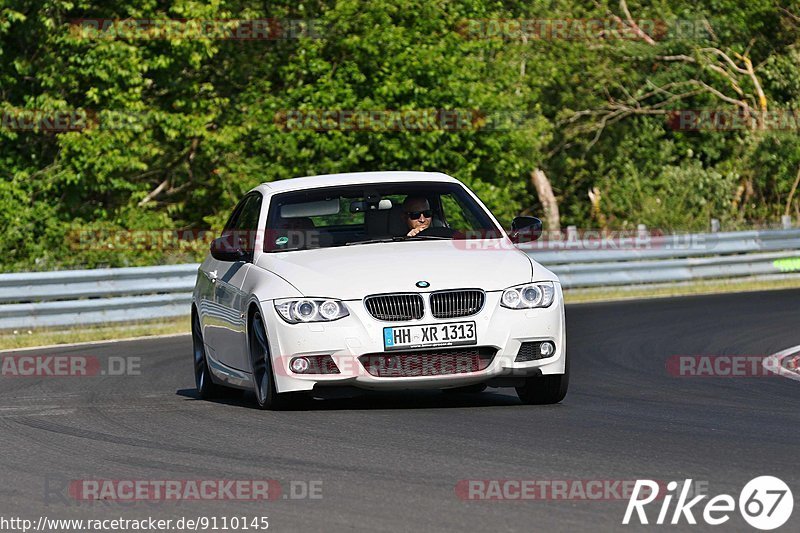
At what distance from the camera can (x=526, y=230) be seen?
10797mm

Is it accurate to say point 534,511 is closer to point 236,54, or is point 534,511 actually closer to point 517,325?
point 517,325

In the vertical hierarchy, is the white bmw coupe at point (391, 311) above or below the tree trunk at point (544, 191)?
above

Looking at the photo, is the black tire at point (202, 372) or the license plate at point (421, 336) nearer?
the license plate at point (421, 336)

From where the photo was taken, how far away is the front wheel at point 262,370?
993 centimetres

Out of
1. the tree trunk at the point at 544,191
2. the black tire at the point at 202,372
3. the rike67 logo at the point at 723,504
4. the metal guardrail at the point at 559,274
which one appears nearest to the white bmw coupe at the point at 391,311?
the black tire at the point at 202,372

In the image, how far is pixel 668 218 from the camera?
107 ft

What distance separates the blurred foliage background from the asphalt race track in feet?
51.6

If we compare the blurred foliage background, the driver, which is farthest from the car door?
the blurred foliage background

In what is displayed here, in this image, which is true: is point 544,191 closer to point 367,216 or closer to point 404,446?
point 367,216

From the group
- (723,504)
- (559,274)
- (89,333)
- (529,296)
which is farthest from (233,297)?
(559,274)

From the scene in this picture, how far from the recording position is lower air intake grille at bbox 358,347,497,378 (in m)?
9.59

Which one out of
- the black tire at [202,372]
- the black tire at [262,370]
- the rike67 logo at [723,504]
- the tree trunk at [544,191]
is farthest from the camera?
the tree trunk at [544,191]

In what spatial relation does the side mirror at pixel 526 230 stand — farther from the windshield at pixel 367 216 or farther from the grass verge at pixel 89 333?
the grass verge at pixel 89 333

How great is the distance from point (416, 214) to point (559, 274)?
14.9 m
